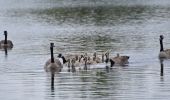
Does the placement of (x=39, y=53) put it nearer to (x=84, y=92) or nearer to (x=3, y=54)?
(x=3, y=54)

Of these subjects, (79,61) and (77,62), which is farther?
(79,61)

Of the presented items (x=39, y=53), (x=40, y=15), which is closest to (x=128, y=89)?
(x=39, y=53)

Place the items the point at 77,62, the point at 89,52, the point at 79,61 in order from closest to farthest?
the point at 77,62 → the point at 79,61 → the point at 89,52

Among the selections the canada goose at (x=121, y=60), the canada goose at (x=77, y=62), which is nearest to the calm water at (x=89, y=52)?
the canada goose at (x=121, y=60)

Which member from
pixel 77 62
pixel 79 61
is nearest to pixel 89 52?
pixel 79 61

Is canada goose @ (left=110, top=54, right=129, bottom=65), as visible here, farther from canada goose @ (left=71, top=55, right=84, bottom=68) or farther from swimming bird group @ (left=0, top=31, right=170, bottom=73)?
canada goose @ (left=71, top=55, right=84, bottom=68)

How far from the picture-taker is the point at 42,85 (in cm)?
3169

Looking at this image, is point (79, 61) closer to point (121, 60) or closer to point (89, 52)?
point (121, 60)

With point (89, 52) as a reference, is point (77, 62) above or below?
below

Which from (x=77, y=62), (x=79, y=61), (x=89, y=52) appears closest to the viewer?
(x=77, y=62)

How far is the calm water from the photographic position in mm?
29344

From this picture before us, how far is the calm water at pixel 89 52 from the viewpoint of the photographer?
29344mm

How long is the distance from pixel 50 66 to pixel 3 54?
32.7 ft

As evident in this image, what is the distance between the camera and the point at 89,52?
45219mm
